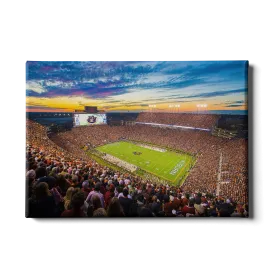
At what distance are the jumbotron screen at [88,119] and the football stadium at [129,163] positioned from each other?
38mm

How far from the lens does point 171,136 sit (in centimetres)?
1101

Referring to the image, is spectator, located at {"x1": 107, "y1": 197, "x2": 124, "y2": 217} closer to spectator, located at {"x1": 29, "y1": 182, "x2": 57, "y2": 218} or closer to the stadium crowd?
spectator, located at {"x1": 29, "y1": 182, "x2": 57, "y2": 218}

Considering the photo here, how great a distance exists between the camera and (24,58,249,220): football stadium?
3.79 metres

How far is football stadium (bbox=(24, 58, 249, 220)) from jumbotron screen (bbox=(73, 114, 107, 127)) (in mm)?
38

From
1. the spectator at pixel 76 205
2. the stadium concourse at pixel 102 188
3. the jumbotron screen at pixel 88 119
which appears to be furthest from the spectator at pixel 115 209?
the jumbotron screen at pixel 88 119

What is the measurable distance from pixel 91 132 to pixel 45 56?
4368 mm

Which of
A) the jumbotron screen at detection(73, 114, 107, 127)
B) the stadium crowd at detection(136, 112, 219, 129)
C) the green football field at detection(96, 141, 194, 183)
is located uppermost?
the stadium crowd at detection(136, 112, 219, 129)

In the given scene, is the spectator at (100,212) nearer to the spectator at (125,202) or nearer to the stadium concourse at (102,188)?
the stadium concourse at (102,188)

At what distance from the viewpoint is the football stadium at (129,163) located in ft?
12.4

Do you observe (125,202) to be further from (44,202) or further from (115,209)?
(44,202)

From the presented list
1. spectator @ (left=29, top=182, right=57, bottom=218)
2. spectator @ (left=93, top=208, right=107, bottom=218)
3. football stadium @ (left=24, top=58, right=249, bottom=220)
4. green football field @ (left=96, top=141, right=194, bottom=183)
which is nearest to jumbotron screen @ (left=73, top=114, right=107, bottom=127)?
football stadium @ (left=24, top=58, right=249, bottom=220)

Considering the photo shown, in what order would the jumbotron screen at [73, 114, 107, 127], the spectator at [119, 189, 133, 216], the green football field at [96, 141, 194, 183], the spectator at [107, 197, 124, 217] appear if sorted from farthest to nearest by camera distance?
the green football field at [96, 141, 194, 183], the jumbotron screen at [73, 114, 107, 127], the spectator at [119, 189, 133, 216], the spectator at [107, 197, 124, 217]

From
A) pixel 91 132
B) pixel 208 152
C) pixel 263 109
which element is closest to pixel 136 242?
pixel 263 109
